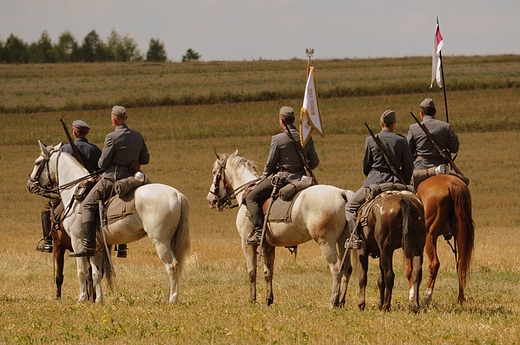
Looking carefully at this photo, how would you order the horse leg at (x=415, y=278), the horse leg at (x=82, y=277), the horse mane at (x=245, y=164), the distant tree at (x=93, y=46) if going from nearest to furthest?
the horse leg at (x=415, y=278) → the horse leg at (x=82, y=277) → the horse mane at (x=245, y=164) → the distant tree at (x=93, y=46)

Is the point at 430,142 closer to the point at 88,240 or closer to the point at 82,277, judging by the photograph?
the point at 88,240

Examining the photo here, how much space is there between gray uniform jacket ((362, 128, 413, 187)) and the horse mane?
8.00 feet

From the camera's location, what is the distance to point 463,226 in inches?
583

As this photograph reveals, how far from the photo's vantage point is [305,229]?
14.5 m

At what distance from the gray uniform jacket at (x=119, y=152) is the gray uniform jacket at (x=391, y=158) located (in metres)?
3.58

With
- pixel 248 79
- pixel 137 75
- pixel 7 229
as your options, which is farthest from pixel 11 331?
pixel 137 75

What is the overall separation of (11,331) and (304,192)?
16.0ft

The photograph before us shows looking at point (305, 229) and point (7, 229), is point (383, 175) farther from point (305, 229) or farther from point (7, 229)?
point (7, 229)

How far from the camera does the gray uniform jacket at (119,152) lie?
1513cm

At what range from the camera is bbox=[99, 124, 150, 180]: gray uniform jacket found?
15.1 m

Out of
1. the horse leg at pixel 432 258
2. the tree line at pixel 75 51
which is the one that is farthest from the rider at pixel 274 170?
the tree line at pixel 75 51

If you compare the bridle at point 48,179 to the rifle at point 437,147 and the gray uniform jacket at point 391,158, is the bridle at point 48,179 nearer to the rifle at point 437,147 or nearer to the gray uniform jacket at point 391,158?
the gray uniform jacket at point 391,158

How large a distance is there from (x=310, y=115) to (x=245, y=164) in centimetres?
133

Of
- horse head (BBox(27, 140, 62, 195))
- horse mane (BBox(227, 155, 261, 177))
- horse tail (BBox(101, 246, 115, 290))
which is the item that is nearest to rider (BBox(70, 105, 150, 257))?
horse tail (BBox(101, 246, 115, 290))
